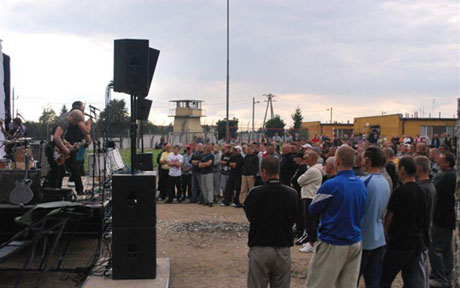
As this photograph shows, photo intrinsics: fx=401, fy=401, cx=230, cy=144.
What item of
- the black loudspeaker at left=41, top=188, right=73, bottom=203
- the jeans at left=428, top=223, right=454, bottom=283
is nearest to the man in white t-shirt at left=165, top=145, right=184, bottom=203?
the black loudspeaker at left=41, top=188, right=73, bottom=203

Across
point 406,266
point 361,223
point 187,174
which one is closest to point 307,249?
point 406,266

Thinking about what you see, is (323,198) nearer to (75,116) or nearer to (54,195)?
(54,195)

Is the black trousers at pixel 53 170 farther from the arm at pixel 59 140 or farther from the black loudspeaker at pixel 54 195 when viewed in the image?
the black loudspeaker at pixel 54 195

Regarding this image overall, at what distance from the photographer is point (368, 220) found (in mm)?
4309

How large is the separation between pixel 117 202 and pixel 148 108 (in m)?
A: 3.77

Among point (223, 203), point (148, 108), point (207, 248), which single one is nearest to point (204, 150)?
point (223, 203)

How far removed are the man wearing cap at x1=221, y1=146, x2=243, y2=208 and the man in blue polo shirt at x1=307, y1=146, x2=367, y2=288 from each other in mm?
8256

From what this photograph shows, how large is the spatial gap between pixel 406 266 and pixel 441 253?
140cm

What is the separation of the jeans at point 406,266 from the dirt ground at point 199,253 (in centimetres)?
152

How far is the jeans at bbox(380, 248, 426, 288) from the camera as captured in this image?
4410mm

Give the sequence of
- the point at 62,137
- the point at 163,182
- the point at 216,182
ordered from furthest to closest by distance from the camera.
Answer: the point at 163,182 → the point at 216,182 → the point at 62,137

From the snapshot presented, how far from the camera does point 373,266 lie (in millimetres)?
4445

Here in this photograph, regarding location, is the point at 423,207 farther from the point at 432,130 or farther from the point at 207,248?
the point at 432,130

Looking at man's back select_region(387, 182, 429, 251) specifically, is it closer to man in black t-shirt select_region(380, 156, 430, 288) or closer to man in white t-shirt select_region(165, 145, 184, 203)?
man in black t-shirt select_region(380, 156, 430, 288)
